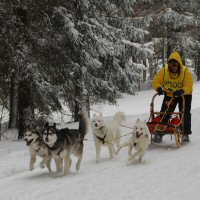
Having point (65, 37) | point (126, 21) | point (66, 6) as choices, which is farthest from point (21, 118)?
point (126, 21)

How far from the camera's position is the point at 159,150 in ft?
26.1

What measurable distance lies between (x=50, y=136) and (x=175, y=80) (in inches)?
142

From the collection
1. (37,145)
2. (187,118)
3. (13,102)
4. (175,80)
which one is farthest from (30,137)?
(13,102)

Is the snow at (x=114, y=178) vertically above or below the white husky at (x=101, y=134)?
below

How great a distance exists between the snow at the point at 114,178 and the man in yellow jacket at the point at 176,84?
60 cm

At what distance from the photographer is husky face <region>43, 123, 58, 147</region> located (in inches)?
241

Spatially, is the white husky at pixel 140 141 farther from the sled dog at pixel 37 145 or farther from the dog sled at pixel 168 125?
the sled dog at pixel 37 145

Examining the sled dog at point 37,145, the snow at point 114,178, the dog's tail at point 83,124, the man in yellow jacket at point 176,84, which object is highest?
the man in yellow jacket at point 176,84

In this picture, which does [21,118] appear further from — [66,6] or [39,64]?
[66,6]

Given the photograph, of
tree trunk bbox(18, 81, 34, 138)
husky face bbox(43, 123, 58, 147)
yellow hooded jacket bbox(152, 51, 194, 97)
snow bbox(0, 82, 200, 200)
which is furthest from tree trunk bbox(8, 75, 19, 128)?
husky face bbox(43, 123, 58, 147)

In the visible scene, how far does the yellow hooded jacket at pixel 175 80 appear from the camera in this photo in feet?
27.1

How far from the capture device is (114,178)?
593 centimetres

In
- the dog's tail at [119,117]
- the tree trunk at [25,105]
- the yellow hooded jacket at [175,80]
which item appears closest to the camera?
the dog's tail at [119,117]

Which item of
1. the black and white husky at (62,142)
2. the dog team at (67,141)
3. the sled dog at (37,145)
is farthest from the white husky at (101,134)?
the sled dog at (37,145)
